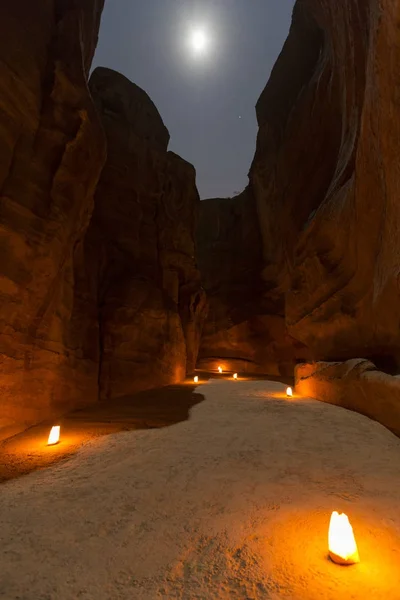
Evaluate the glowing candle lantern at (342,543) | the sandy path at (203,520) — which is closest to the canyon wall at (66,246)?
the sandy path at (203,520)

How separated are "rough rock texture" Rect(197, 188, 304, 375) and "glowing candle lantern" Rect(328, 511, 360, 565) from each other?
68.1 ft

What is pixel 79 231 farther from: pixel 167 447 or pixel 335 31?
pixel 335 31

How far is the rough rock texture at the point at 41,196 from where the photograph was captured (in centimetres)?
590

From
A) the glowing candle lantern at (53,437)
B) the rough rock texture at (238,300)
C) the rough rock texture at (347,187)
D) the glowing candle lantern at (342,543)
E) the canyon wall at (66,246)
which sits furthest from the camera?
the rough rock texture at (238,300)

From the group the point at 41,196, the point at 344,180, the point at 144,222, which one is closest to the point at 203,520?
the point at 41,196

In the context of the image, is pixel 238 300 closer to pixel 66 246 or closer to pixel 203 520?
pixel 66 246

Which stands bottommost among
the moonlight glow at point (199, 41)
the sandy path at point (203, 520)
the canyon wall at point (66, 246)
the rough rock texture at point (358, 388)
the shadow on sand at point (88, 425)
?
the sandy path at point (203, 520)

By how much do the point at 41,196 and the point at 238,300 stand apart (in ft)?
66.1

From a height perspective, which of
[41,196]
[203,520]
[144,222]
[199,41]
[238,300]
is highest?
[199,41]

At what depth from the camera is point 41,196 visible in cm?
666

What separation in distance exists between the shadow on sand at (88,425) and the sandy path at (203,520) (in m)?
0.33

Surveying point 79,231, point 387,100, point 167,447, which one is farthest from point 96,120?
point 167,447

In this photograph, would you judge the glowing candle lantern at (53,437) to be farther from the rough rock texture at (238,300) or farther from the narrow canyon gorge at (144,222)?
the rough rock texture at (238,300)

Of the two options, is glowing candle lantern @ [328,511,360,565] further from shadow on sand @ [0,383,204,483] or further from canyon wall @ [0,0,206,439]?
canyon wall @ [0,0,206,439]
